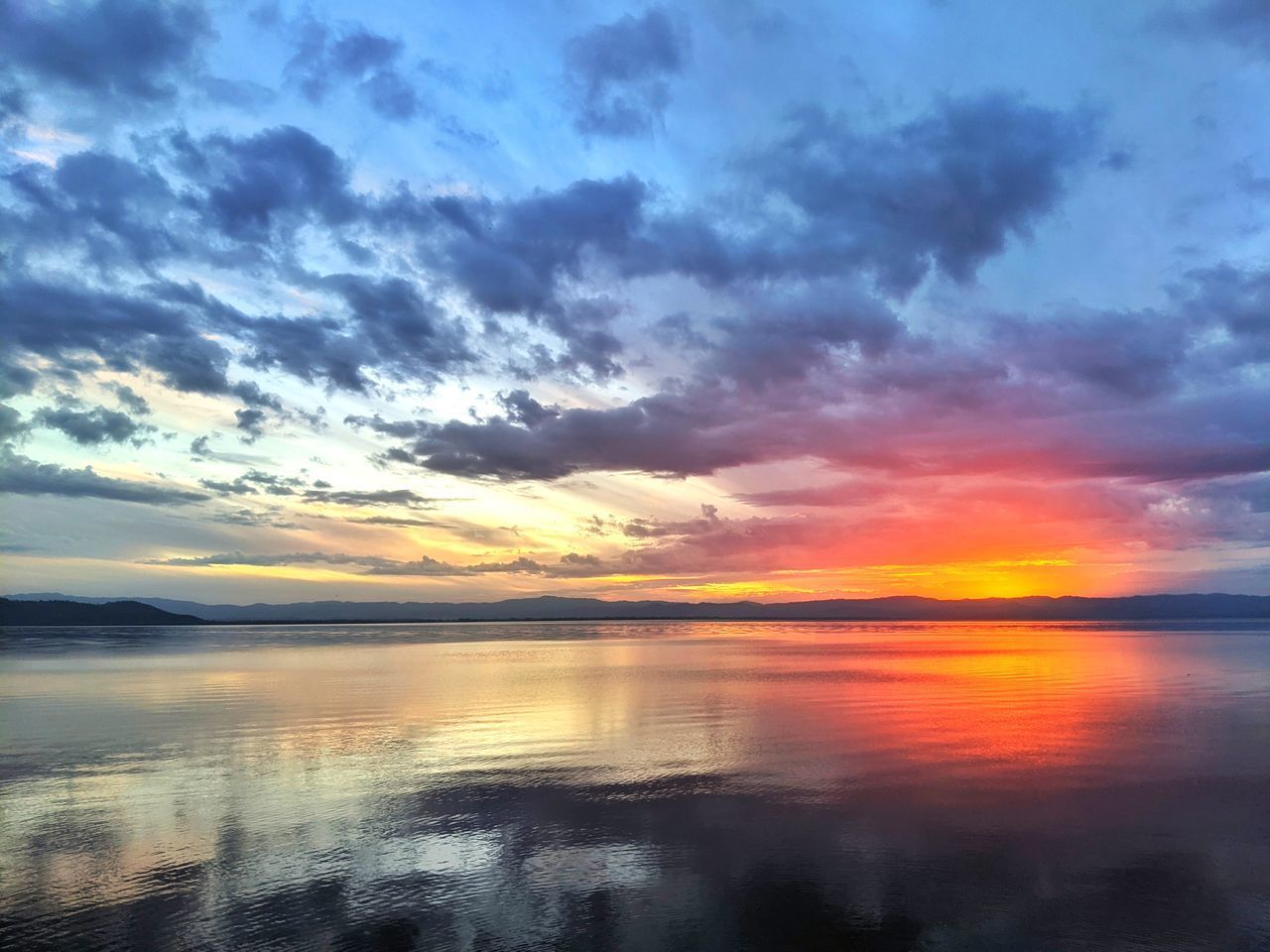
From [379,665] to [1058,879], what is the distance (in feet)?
154

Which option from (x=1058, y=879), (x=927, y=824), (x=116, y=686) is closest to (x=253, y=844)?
(x=927, y=824)

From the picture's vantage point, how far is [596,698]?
3362cm

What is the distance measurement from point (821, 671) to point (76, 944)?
42.1m

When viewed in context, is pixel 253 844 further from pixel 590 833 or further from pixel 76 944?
pixel 590 833

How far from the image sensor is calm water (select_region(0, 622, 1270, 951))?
34.9 feet

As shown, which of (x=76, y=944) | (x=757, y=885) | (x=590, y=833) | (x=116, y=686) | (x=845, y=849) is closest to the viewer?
(x=76, y=944)

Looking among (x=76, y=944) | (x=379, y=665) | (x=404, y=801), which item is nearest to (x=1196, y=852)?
(x=404, y=801)

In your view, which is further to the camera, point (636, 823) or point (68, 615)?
point (68, 615)

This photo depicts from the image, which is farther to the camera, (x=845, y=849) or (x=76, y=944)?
(x=845, y=849)

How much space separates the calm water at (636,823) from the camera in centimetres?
1065

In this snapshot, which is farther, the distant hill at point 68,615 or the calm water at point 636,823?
the distant hill at point 68,615

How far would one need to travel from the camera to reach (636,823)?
15.0 metres

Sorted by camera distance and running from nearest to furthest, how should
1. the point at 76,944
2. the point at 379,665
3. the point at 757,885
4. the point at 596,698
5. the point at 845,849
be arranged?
the point at 76,944 < the point at 757,885 < the point at 845,849 < the point at 596,698 < the point at 379,665

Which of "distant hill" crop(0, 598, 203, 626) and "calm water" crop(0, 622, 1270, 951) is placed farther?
"distant hill" crop(0, 598, 203, 626)
